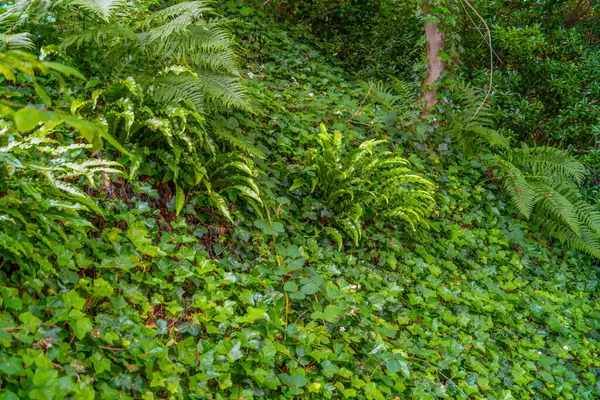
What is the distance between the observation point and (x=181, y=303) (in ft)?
9.05

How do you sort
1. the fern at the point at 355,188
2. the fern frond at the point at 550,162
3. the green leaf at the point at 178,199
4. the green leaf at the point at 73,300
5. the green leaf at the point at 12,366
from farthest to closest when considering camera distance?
the fern frond at the point at 550,162 < the fern at the point at 355,188 < the green leaf at the point at 178,199 < the green leaf at the point at 73,300 < the green leaf at the point at 12,366

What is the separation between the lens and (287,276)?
11.0 feet

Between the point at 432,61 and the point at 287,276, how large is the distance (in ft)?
12.1

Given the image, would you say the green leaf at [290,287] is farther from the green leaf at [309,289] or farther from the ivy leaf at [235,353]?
the ivy leaf at [235,353]

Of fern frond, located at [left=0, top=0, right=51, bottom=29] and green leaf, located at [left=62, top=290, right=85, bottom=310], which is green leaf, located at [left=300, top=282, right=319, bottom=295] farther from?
fern frond, located at [left=0, top=0, right=51, bottom=29]

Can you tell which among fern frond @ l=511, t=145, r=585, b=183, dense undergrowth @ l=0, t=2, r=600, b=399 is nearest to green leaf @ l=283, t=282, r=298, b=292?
dense undergrowth @ l=0, t=2, r=600, b=399

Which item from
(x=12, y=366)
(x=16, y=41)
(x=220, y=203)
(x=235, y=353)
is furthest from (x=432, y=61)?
(x=12, y=366)

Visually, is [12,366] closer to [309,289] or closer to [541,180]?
[309,289]

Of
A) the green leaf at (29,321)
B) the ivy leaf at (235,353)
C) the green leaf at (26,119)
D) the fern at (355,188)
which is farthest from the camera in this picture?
the fern at (355,188)

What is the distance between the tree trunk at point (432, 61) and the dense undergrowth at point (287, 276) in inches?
13.0

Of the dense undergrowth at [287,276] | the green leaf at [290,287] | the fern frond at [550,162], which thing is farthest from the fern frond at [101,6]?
the fern frond at [550,162]

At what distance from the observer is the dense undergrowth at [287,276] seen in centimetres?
225

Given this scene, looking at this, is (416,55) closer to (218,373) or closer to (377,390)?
(377,390)

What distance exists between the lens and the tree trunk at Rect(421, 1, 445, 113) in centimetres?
587
